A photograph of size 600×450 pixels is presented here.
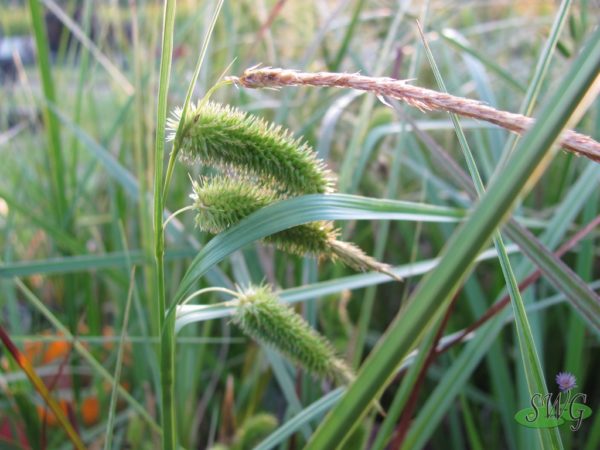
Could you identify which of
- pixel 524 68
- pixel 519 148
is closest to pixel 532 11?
pixel 524 68

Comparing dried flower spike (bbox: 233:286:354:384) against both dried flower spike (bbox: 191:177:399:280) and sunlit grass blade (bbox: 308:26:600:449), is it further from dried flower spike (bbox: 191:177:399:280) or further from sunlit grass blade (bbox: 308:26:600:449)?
sunlit grass blade (bbox: 308:26:600:449)

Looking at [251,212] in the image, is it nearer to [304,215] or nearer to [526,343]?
[304,215]

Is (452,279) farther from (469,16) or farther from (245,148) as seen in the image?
(469,16)

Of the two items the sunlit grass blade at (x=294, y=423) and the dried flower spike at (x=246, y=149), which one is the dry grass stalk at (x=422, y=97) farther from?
the sunlit grass blade at (x=294, y=423)

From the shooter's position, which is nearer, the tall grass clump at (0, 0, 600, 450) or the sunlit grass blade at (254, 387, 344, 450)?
the tall grass clump at (0, 0, 600, 450)

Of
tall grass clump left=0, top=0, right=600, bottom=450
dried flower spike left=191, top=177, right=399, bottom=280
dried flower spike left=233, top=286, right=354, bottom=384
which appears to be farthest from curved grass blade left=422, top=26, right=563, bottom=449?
dried flower spike left=233, top=286, right=354, bottom=384

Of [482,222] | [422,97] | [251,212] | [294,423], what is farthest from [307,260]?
[482,222]
